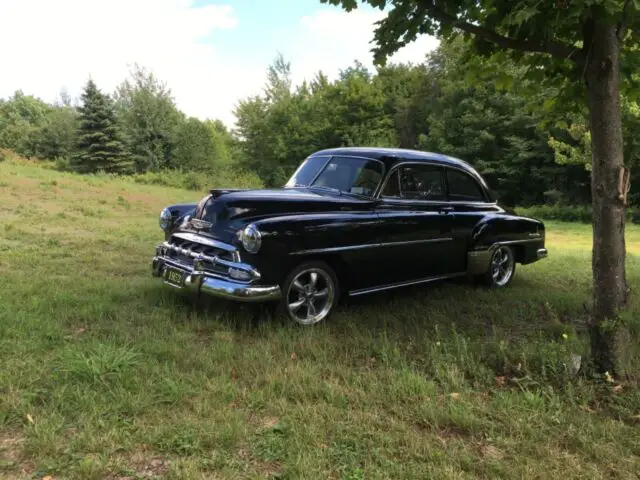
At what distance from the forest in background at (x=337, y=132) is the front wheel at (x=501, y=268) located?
1309cm

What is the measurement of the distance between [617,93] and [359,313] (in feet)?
9.82

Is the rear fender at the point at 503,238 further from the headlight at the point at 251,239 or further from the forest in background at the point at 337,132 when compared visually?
the forest in background at the point at 337,132

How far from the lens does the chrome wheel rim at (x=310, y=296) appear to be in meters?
4.92

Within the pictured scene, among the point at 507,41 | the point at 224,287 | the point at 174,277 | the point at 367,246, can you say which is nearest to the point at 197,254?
the point at 174,277

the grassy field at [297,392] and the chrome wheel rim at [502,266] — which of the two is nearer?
the grassy field at [297,392]

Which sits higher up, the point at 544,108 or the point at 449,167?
the point at 544,108

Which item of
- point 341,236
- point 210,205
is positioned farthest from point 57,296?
point 341,236

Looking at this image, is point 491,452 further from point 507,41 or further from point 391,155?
point 391,155

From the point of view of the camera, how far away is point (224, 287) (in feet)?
15.2

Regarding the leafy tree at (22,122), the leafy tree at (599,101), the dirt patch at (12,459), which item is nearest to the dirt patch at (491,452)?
the leafy tree at (599,101)

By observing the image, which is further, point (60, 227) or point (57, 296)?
point (60, 227)

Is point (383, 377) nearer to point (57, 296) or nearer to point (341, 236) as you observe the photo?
point (341, 236)

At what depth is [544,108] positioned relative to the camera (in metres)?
5.38

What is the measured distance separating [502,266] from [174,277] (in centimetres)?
427
